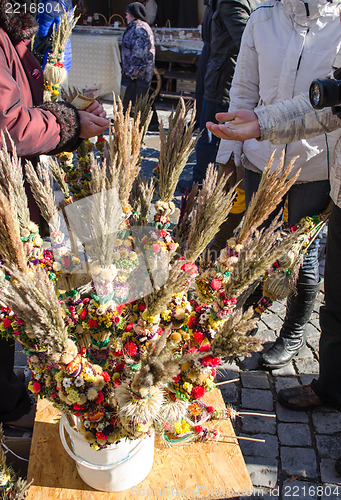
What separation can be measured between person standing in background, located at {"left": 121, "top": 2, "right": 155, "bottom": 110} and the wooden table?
17.5ft

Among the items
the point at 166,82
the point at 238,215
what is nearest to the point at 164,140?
the point at 238,215

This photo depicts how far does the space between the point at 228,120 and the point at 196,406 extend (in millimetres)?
1171

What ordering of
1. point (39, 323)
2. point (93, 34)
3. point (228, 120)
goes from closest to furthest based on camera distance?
point (39, 323)
point (228, 120)
point (93, 34)

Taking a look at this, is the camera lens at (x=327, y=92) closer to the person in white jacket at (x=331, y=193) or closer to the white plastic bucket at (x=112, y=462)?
the person in white jacket at (x=331, y=193)

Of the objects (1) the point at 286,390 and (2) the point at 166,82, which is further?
(2) the point at 166,82

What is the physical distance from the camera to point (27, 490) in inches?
53.5

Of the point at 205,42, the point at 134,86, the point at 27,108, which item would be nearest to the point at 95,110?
the point at 27,108

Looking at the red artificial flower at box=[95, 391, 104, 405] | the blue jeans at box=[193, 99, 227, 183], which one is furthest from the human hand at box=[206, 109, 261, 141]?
the blue jeans at box=[193, 99, 227, 183]

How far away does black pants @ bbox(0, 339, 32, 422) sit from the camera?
6.55 feet

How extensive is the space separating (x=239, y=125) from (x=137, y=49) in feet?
16.9

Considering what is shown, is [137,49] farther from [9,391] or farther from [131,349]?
[131,349]

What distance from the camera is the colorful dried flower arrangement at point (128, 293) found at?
3.24 ft

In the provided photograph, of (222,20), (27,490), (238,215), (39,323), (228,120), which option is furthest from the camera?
(222,20)

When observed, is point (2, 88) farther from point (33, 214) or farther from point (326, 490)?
point (326, 490)
